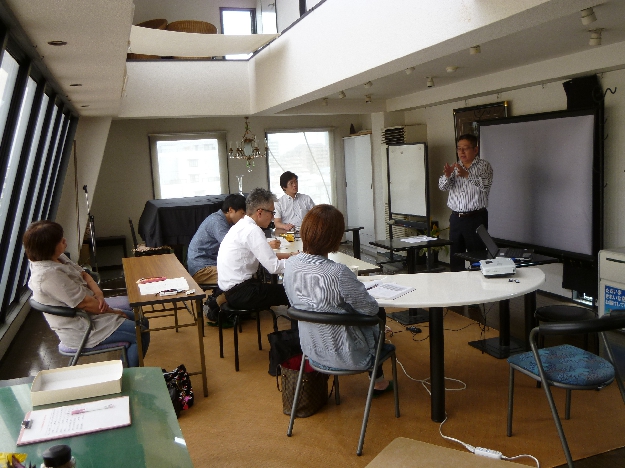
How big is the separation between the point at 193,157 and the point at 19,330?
4.63 meters

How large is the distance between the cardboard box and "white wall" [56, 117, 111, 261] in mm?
6316

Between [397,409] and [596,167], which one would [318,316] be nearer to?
[397,409]

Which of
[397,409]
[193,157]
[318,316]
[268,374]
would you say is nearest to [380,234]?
[193,157]

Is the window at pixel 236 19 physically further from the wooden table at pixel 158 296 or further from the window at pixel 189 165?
the wooden table at pixel 158 296

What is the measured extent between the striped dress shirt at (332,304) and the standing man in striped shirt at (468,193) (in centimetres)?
259

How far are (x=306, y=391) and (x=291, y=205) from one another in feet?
11.3

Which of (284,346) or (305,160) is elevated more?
(305,160)

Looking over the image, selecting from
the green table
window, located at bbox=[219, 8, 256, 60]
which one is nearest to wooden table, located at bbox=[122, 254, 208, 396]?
the green table

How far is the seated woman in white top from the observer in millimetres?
3191

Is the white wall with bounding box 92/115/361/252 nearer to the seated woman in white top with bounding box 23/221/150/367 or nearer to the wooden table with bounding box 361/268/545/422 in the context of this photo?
the seated woman in white top with bounding box 23/221/150/367

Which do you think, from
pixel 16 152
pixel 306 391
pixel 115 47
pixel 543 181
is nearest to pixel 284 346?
pixel 306 391

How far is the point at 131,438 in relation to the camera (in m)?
1.54

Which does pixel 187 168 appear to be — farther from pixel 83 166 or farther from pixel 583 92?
pixel 583 92

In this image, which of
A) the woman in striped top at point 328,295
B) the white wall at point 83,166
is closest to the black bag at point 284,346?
the woman in striped top at point 328,295
